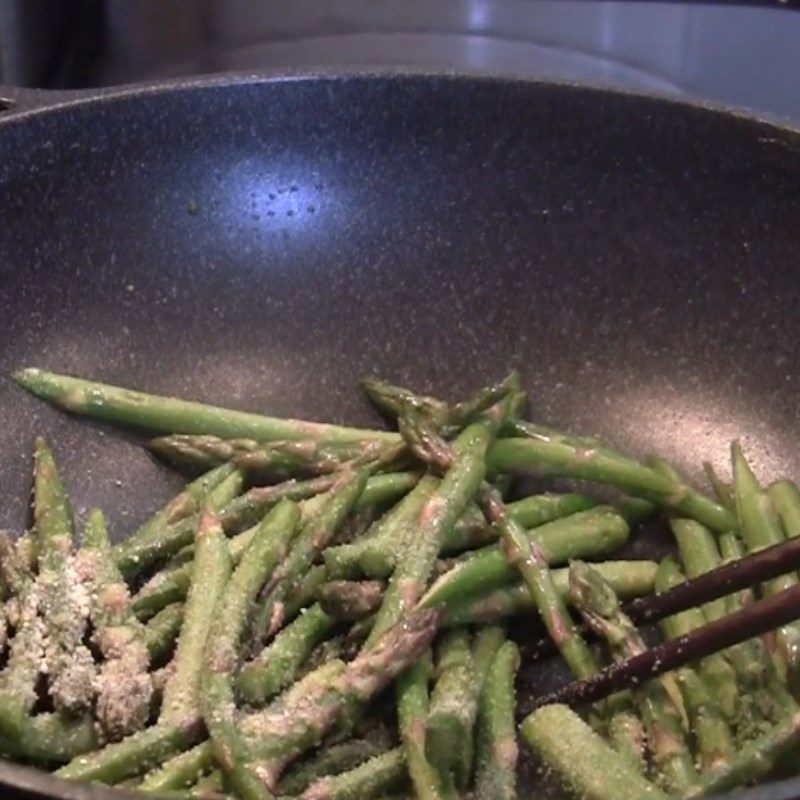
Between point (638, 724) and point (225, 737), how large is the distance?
0.51 metres

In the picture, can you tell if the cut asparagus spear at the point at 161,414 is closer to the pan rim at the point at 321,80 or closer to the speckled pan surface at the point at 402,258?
the speckled pan surface at the point at 402,258

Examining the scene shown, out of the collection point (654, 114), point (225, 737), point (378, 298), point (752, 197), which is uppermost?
point (654, 114)

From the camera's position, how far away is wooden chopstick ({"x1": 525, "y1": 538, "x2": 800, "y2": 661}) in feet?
4.22

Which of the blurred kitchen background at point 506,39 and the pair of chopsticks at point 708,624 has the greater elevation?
the blurred kitchen background at point 506,39

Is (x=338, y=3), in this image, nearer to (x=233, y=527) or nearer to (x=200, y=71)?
(x=200, y=71)

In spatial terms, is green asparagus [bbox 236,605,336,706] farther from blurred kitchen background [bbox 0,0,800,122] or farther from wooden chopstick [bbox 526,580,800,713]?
blurred kitchen background [bbox 0,0,800,122]

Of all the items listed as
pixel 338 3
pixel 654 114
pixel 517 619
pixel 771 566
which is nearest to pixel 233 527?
pixel 517 619

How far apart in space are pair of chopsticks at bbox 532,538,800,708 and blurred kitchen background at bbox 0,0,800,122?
1445mm

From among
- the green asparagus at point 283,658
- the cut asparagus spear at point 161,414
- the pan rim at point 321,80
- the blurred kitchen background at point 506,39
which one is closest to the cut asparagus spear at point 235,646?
the green asparagus at point 283,658

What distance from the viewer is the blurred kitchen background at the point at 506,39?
2.53 m

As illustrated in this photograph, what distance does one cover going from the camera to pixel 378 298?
1.93 metres

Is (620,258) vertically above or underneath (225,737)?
above

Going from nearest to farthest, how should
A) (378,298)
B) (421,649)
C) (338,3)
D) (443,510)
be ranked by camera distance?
(421,649)
(443,510)
(378,298)
(338,3)

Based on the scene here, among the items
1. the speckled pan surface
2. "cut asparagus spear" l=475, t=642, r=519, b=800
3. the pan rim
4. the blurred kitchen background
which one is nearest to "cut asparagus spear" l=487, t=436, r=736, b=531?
the speckled pan surface
